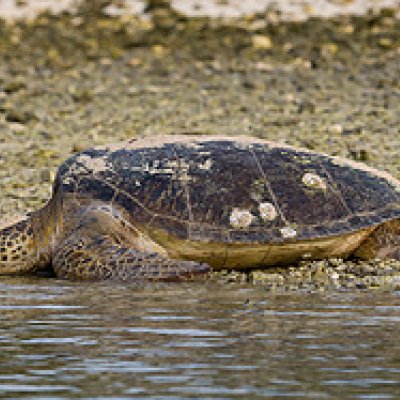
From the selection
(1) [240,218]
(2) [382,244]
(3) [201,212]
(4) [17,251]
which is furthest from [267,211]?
(4) [17,251]

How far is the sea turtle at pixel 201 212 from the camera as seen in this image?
8.65 m

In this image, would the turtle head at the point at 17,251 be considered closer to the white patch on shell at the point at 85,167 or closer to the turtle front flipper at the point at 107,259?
the turtle front flipper at the point at 107,259

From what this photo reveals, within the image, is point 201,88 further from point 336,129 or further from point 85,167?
point 85,167

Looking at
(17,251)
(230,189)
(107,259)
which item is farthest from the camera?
(17,251)

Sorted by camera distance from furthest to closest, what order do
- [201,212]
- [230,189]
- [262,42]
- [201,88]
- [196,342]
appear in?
[262,42], [201,88], [230,189], [201,212], [196,342]

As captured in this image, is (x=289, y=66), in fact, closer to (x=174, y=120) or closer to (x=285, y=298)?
(x=174, y=120)

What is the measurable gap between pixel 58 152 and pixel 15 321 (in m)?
6.81

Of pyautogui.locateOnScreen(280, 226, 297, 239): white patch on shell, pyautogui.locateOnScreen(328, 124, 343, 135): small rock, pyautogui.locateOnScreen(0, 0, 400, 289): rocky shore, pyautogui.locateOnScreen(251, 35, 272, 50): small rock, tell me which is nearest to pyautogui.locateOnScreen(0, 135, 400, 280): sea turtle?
pyautogui.locateOnScreen(280, 226, 297, 239): white patch on shell

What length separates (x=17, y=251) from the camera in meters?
9.06

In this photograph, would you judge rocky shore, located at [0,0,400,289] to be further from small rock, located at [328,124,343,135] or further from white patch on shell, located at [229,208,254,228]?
white patch on shell, located at [229,208,254,228]

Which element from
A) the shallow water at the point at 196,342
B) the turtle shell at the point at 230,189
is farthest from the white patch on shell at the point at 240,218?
the shallow water at the point at 196,342

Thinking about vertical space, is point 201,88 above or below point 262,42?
below

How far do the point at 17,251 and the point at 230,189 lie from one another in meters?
1.59

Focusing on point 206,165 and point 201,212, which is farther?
Answer: point 206,165
